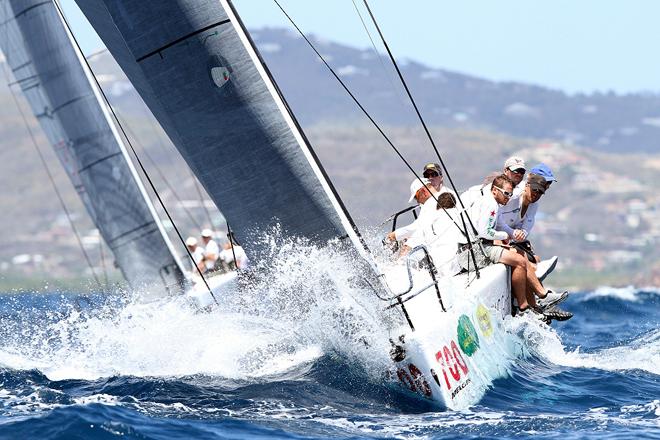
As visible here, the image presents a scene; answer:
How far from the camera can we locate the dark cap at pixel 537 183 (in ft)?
28.9

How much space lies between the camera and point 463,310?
772 cm

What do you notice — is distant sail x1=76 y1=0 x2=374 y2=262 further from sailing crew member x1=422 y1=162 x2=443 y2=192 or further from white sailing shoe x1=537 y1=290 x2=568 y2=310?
white sailing shoe x1=537 y1=290 x2=568 y2=310

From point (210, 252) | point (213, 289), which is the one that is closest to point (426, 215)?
point (213, 289)

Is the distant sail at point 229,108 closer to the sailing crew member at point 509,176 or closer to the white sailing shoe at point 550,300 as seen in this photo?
the sailing crew member at point 509,176

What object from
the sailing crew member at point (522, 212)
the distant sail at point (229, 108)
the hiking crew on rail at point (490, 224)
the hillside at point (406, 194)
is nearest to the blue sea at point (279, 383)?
the distant sail at point (229, 108)

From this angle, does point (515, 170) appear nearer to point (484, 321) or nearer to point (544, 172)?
point (544, 172)

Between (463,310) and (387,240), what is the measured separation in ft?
6.31

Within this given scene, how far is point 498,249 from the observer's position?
9039 mm

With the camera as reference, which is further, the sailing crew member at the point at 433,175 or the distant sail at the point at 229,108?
the sailing crew member at the point at 433,175

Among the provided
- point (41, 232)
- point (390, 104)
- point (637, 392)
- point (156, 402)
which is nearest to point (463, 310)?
point (637, 392)

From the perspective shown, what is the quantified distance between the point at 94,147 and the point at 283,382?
6.80m

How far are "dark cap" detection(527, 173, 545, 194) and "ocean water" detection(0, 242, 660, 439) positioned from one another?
106 cm

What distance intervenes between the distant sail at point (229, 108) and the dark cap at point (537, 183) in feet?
6.41

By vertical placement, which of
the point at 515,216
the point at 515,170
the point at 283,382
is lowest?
the point at 283,382
